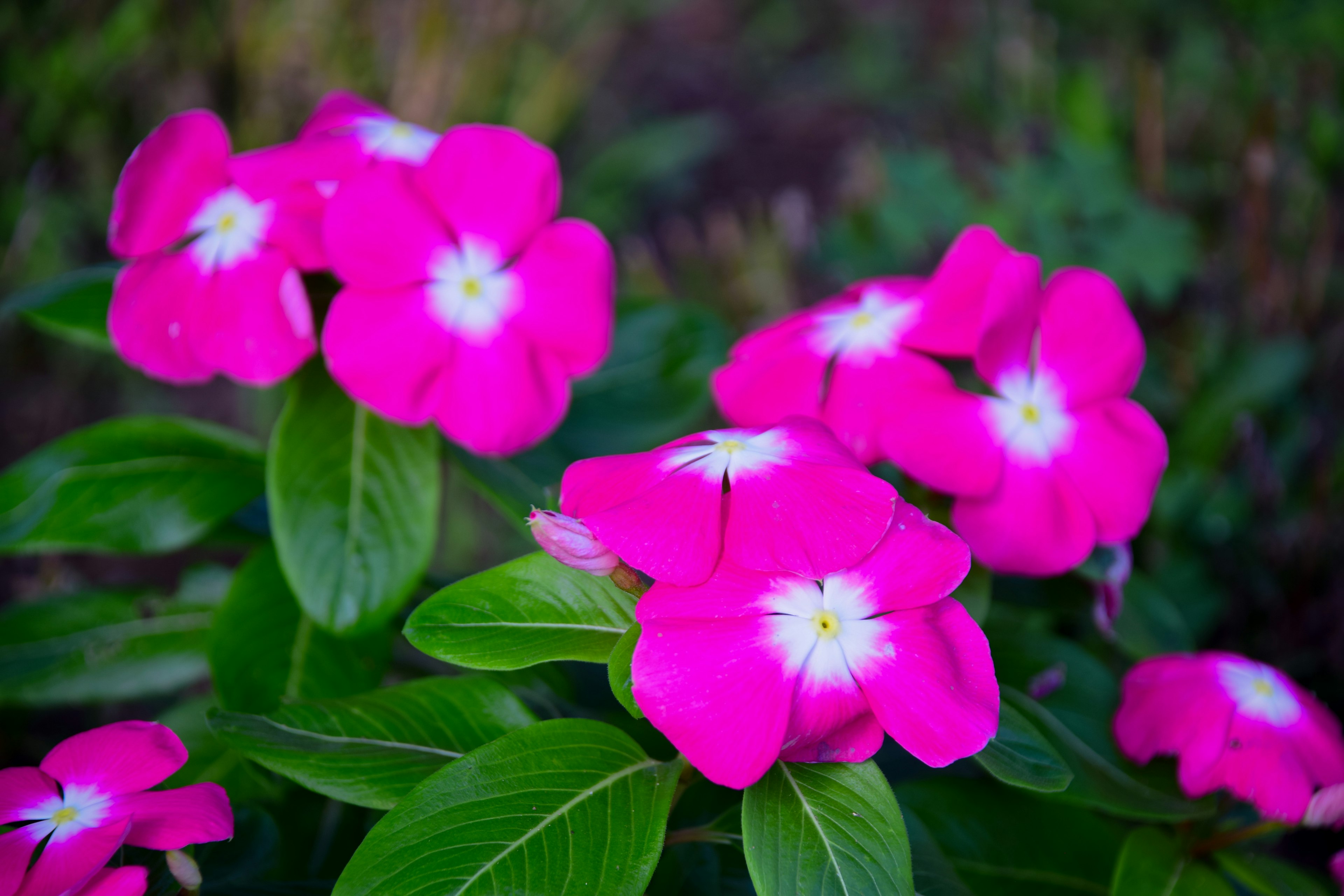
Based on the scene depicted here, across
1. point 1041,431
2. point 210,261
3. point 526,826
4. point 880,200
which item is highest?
point 210,261

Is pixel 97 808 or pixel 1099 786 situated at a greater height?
pixel 97 808

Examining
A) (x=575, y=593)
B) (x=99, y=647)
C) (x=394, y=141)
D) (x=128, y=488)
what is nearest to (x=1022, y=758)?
(x=575, y=593)

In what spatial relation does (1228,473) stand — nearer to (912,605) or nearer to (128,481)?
(912,605)

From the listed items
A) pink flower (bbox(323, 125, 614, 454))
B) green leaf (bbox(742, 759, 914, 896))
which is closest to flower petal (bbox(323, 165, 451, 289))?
pink flower (bbox(323, 125, 614, 454))

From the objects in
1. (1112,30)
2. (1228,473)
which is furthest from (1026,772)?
(1112,30)

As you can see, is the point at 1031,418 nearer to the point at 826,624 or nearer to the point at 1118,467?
the point at 1118,467

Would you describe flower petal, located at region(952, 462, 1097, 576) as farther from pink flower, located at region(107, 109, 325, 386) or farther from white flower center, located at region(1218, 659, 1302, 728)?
pink flower, located at region(107, 109, 325, 386)

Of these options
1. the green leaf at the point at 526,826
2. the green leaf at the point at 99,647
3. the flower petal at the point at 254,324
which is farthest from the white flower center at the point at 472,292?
the green leaf at the point at 99,647
